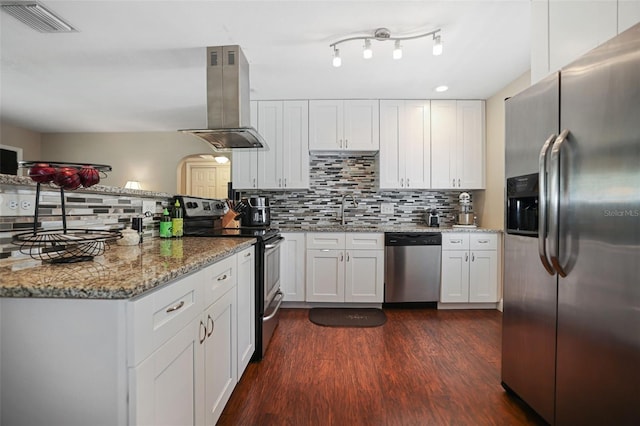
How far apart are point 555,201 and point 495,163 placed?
7.09 ft

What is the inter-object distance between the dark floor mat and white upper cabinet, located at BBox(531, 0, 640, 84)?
2.23 meters

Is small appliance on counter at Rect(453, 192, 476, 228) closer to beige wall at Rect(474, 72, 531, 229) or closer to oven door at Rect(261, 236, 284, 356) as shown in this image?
beige wall at Rect(474, 72, 531, 229)

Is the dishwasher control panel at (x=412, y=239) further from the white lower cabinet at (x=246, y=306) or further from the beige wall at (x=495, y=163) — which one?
the white lower cabinet at (x=246, y=306)

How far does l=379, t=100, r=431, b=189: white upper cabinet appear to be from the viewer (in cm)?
332

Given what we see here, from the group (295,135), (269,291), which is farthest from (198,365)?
(295,135)

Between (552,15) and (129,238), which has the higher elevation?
(552,15)

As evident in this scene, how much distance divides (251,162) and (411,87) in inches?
76.6

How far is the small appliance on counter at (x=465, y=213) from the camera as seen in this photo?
3.37 meters

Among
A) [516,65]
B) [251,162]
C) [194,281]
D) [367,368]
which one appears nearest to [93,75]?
[251,162]

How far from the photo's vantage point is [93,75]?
9.74 ft

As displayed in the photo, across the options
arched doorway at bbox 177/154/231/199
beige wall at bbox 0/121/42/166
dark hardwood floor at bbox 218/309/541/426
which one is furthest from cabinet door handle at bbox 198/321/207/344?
beige wall at bbox 0/121/42/166

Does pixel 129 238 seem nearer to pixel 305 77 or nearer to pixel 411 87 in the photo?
pixel 305 77

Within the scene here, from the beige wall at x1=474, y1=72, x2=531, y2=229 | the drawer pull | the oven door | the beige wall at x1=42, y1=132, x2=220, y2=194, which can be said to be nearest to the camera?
the drawer pull

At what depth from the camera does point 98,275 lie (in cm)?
81
